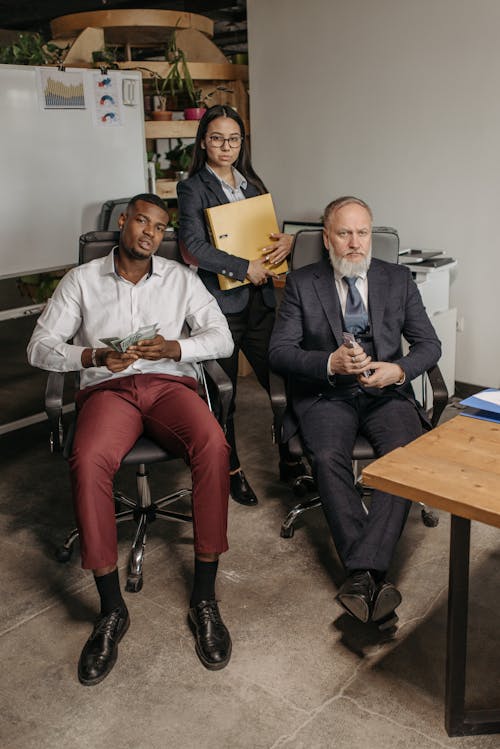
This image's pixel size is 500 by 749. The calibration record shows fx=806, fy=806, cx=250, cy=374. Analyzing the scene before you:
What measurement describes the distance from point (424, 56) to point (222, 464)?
2.74 metres

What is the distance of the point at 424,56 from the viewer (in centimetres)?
422

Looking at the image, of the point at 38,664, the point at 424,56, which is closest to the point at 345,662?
the point at 38,664

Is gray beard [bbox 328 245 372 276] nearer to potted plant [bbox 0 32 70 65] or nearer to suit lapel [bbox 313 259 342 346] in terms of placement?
suit lapel [bbox 313 259 342 346]

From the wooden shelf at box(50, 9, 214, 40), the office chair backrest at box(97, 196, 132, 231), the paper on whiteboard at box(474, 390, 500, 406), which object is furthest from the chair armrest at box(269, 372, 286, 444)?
the wooden shelf at box(50, 9, 214, 40)

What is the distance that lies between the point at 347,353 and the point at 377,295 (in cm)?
37

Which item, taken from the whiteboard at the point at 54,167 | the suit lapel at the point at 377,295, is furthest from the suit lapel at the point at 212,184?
the whiteboard at the point at 54,167

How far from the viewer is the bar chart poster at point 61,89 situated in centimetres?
388

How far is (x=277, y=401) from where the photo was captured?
282 cm

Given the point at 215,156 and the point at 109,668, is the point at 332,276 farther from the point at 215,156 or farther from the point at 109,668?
the point at 109,668

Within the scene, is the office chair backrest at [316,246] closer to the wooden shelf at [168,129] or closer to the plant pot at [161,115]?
the wooden shelf at [168,129]

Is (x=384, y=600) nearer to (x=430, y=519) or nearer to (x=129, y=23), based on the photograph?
(x=430, y=519)

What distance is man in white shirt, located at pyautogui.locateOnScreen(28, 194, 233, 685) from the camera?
2.46 meters

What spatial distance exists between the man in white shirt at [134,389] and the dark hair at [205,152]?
388 mm

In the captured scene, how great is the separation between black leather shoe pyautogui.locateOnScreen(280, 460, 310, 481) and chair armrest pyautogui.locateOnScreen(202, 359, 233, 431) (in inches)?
28.0
